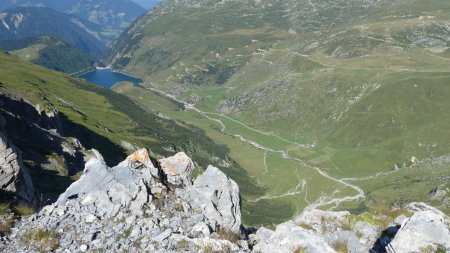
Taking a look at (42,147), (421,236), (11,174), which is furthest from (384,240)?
(42,147)

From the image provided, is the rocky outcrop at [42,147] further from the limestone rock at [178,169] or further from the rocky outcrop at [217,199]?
the rocky outcrop at [217,199]

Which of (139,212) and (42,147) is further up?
(139,212)

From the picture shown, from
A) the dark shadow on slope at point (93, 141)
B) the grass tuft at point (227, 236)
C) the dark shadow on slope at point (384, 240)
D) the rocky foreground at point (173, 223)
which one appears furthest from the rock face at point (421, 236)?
the dark shadow on slope at point (93, 141)

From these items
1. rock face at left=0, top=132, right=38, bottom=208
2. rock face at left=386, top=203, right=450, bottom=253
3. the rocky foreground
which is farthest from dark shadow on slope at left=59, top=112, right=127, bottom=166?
rock face at left=386, top=203, right=450, bottom=253

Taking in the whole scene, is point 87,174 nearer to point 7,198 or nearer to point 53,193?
point 7,198

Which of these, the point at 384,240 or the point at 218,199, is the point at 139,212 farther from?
the point at 384,240

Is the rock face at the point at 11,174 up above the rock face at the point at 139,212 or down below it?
below

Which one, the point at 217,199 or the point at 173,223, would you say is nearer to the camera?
the point at 173,223

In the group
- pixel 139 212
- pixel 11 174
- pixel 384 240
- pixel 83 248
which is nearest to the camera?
pixel 83 248

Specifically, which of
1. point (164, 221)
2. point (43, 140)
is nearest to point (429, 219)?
point (164, 221)
